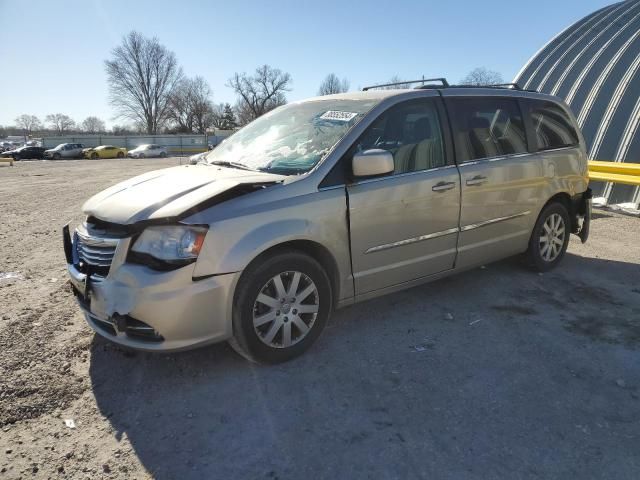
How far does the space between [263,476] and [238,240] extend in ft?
4.47

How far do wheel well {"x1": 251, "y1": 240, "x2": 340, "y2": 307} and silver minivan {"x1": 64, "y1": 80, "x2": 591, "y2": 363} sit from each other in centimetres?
1

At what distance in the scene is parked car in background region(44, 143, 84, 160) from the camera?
4412cm

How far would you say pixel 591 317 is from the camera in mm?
4074

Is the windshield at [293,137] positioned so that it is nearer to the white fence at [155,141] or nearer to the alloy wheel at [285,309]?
the alloy wheel at [285,309]

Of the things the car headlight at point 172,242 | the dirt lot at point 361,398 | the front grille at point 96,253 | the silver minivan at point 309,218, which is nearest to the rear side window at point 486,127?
the silver minivan at point 309,218

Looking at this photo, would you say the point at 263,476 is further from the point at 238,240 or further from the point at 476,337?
the point at 476,337

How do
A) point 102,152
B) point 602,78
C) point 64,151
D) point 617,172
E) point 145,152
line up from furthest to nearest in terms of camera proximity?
1. point 145,152
2. point 102,152
3. point 64,151
4. point 602,78
5. point 617,172

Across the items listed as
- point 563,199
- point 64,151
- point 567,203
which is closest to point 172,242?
point 563,199

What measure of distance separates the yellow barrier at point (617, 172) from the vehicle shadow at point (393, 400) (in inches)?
219

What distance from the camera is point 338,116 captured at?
12.4 ft

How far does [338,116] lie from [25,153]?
162 feet

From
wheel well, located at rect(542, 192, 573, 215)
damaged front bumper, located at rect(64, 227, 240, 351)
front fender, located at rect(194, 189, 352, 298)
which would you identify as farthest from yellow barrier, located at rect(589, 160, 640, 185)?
damaged front bumper, located at rect(64, 227, 240, 351)

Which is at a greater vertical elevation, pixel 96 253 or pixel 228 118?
pixel 228 118

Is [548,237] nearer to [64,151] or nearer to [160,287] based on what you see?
[160,287]
